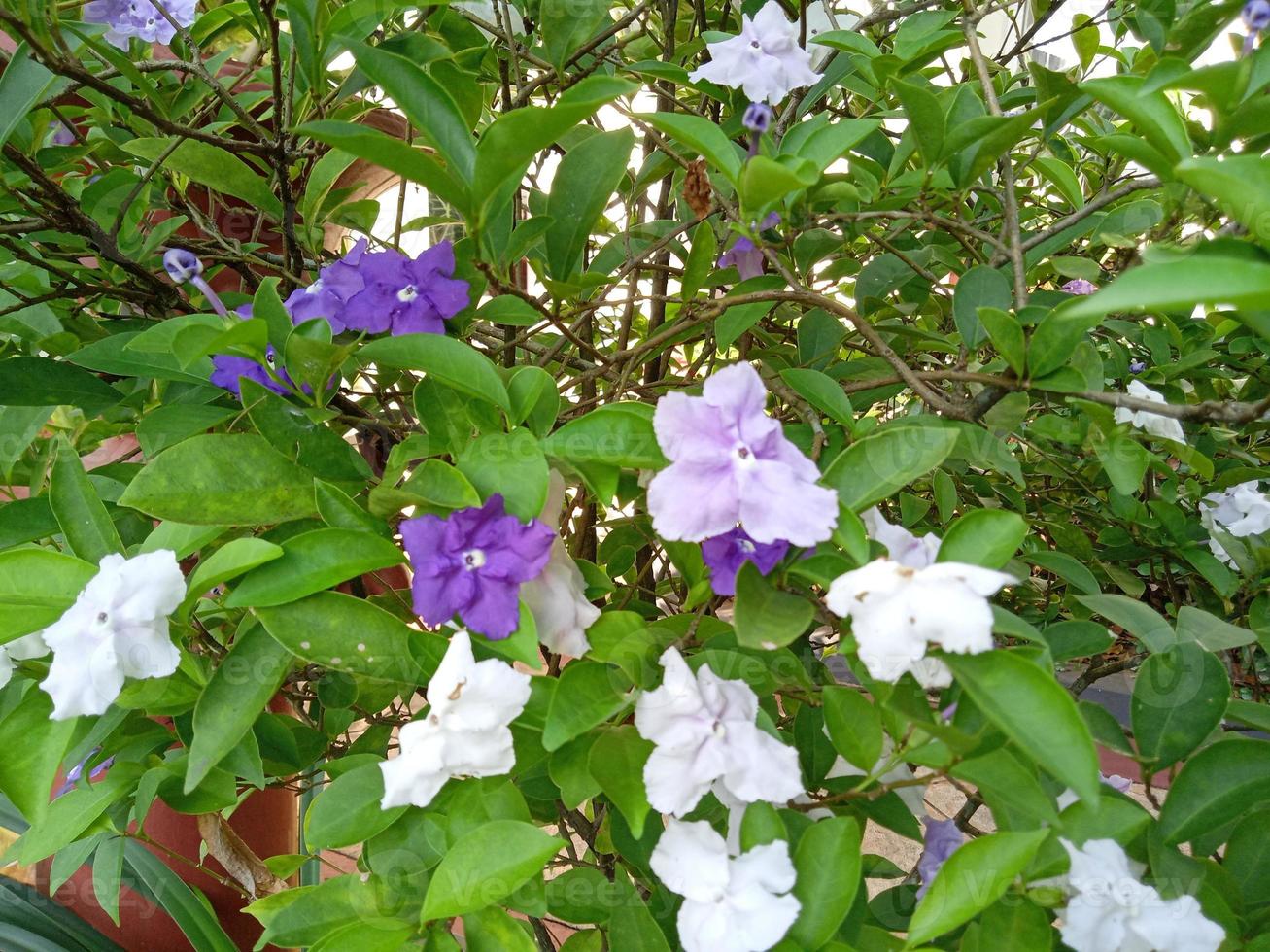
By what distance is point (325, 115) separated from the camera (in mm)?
760

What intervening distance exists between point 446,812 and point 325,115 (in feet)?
1.90

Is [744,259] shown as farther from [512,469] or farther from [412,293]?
[512,469]

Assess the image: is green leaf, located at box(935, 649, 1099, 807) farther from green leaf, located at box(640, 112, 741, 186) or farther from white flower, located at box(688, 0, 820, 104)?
white flower, located at box(688, 0, 820, 104)

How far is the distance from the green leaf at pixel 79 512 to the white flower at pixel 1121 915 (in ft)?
2.07

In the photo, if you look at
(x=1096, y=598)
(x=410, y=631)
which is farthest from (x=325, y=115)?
(x=1096, y=598)

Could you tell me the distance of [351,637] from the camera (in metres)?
0.52

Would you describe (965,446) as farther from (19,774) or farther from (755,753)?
(19,774)

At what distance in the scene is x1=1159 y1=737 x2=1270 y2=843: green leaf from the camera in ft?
1.72

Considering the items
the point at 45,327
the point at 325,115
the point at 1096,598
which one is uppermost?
the point at 325,115

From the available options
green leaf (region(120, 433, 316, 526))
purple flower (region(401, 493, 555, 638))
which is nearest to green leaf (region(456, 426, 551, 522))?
purple flower (region(401, 493, 555, 638))

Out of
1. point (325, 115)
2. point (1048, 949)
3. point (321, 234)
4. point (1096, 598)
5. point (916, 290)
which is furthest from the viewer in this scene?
point (916, 290)

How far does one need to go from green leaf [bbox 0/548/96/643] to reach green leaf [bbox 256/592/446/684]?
0.14 metres

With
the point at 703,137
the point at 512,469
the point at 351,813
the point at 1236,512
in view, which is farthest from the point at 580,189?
the point at 1236,512

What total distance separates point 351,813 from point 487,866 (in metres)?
0.13
